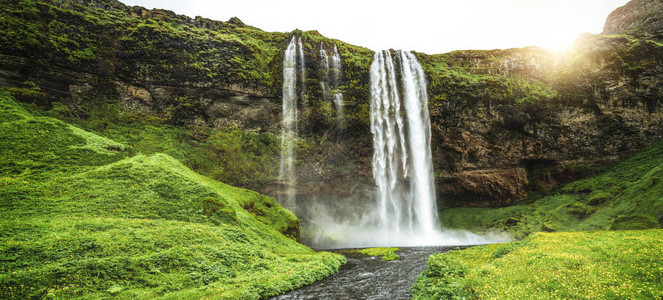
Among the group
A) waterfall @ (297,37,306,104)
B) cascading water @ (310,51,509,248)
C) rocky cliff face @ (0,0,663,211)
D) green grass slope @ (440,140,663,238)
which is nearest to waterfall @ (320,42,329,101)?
rocky cliff face @ (0,0,663,211)

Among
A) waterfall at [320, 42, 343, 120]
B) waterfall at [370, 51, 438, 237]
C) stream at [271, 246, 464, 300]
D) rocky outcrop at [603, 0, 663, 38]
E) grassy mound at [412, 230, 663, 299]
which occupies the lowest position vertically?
stream at [271, 246, 464, 300]

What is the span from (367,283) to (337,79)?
34671mm

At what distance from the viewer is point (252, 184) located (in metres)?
41.2

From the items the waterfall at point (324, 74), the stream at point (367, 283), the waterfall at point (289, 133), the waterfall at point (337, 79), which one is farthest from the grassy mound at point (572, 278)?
the waterfall at point (324, 74)

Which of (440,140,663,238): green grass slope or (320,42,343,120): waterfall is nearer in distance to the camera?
(440,140,663,238): green grass slope

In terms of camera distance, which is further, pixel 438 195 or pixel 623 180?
pixel 438 195

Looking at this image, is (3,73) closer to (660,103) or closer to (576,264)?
(576,264)

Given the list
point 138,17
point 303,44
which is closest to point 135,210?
point 303,44

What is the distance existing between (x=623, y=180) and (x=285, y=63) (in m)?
52.0

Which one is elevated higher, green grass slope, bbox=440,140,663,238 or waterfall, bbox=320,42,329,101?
waterfall, bbox=320,42,329,101

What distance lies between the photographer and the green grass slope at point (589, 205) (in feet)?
103

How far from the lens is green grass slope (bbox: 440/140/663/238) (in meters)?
31.3

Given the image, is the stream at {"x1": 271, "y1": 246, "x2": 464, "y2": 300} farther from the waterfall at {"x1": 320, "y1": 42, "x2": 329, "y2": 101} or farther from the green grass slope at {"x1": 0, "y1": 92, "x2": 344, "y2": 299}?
the waterfall at {"x1": 320, "y1": 42, "x2": 329, "y2": 101}

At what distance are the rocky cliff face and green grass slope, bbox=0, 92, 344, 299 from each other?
14.4 metres
